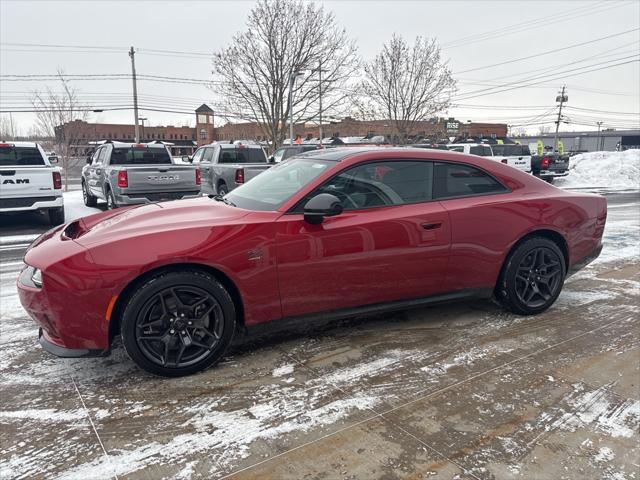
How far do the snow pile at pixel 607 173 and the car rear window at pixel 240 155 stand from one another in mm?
13746

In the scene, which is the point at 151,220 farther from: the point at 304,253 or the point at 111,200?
the point at 111,200

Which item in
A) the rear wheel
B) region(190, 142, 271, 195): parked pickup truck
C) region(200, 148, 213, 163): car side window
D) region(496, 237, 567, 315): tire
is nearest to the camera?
region(496, 237, 567, 315): tire

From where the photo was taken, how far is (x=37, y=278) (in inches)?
120

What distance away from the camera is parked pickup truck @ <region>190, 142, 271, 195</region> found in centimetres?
1298

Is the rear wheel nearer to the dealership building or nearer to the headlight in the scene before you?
the headlight

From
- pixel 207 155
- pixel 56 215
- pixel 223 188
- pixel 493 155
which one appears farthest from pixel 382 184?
pixel 493 155

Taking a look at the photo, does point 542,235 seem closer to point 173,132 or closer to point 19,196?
point 19,196

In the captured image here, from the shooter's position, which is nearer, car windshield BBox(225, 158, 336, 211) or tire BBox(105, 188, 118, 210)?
car windshield BBox(225, 158, 336, 211)

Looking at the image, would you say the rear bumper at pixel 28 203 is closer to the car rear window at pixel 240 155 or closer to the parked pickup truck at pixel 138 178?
the parked pickup truck at pixel 138 178

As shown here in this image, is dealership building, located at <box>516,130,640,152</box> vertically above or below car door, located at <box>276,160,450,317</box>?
above

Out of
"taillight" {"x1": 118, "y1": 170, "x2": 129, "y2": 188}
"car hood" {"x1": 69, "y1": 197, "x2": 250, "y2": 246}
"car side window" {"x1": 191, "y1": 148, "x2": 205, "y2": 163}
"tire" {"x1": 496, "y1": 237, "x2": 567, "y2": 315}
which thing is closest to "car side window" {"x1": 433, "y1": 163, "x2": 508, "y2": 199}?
"tire" {"x1": 496, "y1": 237, "x2": 567, "y2": 315}

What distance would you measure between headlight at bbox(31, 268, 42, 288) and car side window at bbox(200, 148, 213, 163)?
11.8m

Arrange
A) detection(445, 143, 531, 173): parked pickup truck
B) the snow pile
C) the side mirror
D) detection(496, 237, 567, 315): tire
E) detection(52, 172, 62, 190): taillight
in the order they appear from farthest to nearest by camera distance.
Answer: the snow pile < detection(445, 143, 531, 173): parked pickup truck < detection(52, 172, 62, 190): taillight < detection(496, 237, 567, 315): tire < the side mirror

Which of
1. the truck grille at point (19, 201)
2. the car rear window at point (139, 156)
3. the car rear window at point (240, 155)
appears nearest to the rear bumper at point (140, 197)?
the truck grille at point (19, 201)
